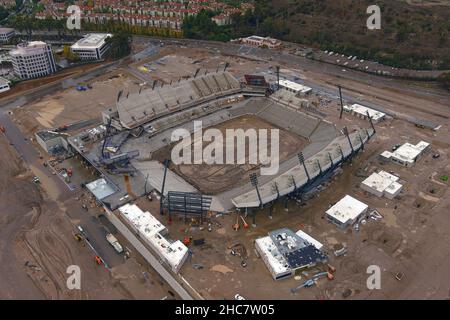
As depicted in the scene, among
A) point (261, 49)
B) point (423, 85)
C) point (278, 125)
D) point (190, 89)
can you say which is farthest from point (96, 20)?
point (423, 85)

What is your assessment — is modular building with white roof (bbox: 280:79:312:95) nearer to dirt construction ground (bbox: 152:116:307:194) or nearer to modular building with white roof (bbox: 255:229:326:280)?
dirt construction ground (bbox: 152:116:307:194)

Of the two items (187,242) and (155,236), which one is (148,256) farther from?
(187,242)

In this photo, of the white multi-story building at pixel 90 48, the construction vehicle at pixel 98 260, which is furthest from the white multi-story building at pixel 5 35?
the construction vehicle at pixel 98 260

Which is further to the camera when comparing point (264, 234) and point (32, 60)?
point (32, 60)

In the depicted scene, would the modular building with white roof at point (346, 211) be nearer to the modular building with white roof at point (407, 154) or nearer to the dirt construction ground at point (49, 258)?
the modular building with white roof at point (407, 154)

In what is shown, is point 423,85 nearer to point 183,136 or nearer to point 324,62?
point 324,62

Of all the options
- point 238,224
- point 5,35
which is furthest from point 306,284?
point 5,35

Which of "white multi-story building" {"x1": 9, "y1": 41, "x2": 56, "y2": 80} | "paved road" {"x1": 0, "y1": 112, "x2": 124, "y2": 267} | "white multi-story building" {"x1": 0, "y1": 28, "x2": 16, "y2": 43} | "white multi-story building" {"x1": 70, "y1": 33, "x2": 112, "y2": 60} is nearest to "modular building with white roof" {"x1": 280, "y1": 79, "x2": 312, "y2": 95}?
"paved road" {"x1": 0, "y1": 112, "x2": 124, "y2": 267}
